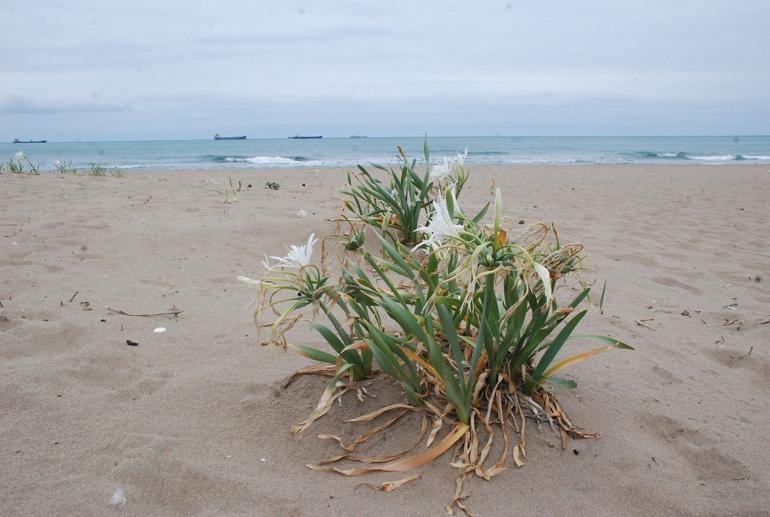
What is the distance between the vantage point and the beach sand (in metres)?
1.48

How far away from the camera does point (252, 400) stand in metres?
1.93

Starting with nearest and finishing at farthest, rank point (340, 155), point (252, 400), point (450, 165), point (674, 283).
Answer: point (252, 400) → point (450, 165) → point (674, 283) → point (340, 155)

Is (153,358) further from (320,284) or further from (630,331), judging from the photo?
(630,331)

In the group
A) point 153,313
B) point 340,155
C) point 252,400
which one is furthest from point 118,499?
point 340,155

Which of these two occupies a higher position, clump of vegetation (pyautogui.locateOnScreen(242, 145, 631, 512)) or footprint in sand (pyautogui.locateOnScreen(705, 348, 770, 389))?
clump of vegetation (pyautogui.locateOnScreen(242, 145, 631, 512))

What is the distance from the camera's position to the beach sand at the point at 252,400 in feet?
4.86

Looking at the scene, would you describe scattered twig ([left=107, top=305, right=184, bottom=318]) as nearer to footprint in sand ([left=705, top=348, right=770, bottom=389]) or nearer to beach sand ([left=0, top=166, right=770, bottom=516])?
beach sand ([left=0, top=166, right=770, bottom=516])

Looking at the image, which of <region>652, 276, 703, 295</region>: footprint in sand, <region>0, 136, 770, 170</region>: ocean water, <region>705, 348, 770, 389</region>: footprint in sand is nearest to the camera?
<region>705, 348, 770, 389</region>: footprint in sand

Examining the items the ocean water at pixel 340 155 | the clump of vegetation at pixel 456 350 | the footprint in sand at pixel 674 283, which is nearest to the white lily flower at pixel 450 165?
the clump of vegetation at pixel 456 350

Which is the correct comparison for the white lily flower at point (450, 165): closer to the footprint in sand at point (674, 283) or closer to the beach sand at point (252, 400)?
the beach sand at point (252, 400)

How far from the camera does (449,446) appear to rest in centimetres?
156

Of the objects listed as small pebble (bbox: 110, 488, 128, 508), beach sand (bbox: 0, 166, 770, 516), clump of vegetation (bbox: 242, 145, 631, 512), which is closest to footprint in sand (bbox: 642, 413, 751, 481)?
beach sand (bbox: 0, 166, 770, 516)

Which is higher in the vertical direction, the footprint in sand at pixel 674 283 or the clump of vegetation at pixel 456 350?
the clump of vegetation at pixel 456 350

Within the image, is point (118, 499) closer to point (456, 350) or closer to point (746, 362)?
point (456, 350)
